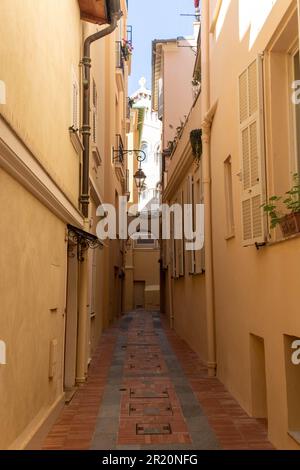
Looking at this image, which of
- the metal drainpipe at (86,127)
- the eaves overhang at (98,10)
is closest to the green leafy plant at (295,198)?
the metal drainpipe at (86,127)

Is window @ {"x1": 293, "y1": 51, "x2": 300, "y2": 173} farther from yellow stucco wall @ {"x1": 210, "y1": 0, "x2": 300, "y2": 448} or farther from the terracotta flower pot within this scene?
the terracotta flower pot

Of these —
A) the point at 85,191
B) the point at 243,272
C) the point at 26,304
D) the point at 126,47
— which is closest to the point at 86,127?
the point at 85,191

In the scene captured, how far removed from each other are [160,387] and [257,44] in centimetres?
521

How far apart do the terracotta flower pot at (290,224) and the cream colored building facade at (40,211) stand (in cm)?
239

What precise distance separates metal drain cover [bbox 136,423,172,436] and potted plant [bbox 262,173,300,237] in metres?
2.63

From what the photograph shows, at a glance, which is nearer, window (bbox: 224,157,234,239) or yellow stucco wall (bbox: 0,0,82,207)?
yellow stucco wall (bbox: 0,0,82,207)

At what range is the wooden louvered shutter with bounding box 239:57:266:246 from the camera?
5.42 metres

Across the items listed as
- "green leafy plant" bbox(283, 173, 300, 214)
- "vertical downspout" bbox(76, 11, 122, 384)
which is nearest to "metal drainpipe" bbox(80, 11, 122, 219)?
"vertical downspout" bbox(76, 11, 122, 384)

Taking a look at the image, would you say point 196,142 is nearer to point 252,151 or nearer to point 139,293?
point 252,151

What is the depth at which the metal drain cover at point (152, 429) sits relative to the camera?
5.59m

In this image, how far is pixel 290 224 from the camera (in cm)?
462

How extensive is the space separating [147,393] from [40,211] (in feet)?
12.0

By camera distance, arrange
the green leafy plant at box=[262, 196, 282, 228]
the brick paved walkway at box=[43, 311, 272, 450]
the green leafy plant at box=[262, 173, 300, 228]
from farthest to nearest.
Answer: the brick paved walkway at box=[43, 311, 272, 450] < the green leafy plant at box=[262, 196, 282, 228] < the green leafy plant at box=[262, 173, 300, 228]
